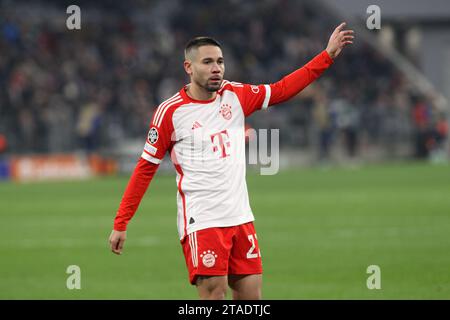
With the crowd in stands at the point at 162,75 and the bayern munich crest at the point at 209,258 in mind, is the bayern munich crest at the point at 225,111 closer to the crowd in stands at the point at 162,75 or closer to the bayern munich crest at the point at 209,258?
the bayern munich crest at the point at 209,258

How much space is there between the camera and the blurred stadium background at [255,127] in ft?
46.0

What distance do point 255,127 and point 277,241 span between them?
18340 mm

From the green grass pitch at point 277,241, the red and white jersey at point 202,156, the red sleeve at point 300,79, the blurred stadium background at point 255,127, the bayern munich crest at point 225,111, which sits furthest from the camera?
the blurred stadium background at point 255,127

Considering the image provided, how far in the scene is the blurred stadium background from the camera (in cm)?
1403

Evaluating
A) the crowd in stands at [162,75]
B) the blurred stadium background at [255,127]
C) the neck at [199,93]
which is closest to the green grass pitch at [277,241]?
the blurred stadium background at [255,127]

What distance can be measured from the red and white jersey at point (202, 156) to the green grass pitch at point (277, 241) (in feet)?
11.4

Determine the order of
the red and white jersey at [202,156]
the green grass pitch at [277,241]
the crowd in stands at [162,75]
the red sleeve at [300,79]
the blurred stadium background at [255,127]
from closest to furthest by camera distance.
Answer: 1. the red and white jersey at [202,156]
2. the red sleeve at [300,79]
3. the green grass pitch at [277,241]
4. the blurred stadium background at [255,127]
5. the crowd in stands at [162,75]

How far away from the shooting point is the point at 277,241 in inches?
660

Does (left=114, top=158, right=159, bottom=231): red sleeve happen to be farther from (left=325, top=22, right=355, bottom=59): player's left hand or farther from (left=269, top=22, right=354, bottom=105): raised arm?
(left=325, top=22, right=355, bottom=59): player's left hand

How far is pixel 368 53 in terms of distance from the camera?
140 ft

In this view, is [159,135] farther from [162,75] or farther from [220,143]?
[162,75]

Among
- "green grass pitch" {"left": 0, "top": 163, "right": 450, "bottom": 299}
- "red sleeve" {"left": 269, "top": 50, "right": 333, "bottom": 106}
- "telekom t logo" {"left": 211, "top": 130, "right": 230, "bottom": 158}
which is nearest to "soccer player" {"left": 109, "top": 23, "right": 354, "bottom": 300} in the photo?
"telekom t logo" {"left": 211, "top": 130, "right": 230, "bottom": 158}
